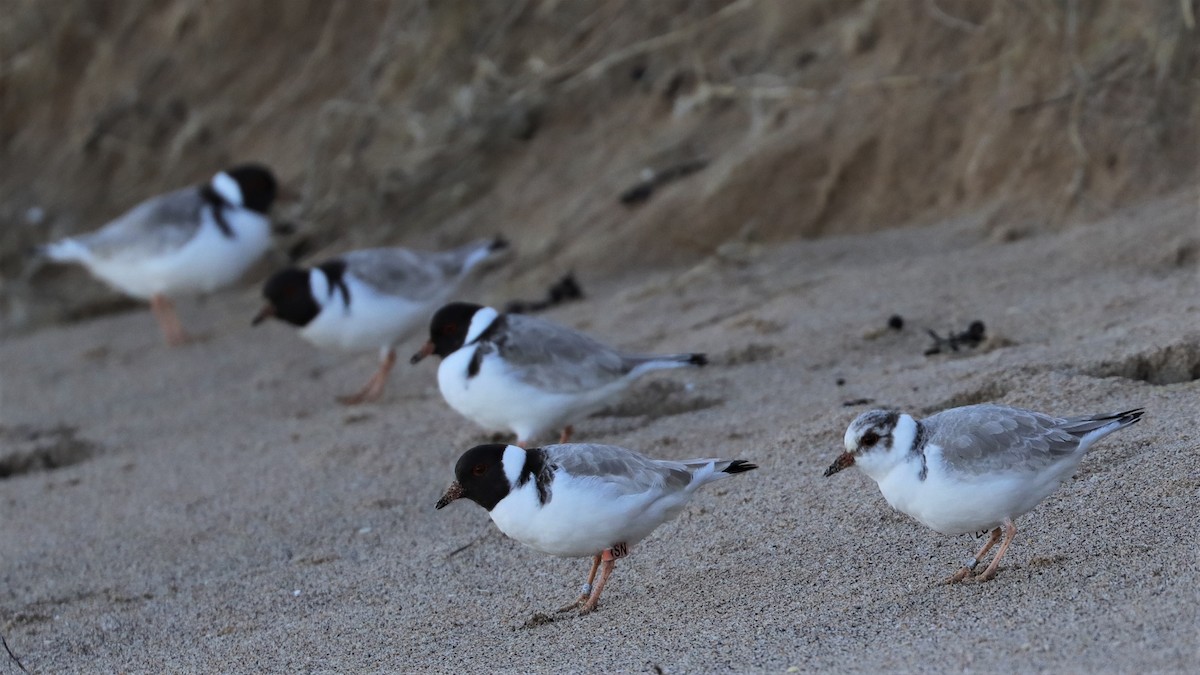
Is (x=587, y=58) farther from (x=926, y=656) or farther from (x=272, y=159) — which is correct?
(x=926, y=656)

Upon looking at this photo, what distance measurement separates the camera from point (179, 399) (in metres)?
7.53

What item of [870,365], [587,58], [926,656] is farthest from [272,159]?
[926,656]

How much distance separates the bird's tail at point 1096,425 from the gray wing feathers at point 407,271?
423cm

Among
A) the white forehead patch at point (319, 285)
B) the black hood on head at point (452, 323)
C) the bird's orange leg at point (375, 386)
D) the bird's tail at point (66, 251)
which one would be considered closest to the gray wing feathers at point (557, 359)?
the black hood on head at point (452, 323)

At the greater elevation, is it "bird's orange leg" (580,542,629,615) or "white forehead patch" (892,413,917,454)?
"white forehead patch" (892,413,917,454)

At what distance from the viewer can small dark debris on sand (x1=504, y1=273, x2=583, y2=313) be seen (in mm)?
7641

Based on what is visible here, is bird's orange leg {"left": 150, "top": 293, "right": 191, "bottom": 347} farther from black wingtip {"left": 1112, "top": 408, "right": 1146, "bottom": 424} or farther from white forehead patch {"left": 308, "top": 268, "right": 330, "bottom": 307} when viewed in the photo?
black wingtip {"left": 1112, "top": 408, "right": 1146, "bottom": 424}

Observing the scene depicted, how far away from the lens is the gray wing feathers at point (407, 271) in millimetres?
7414

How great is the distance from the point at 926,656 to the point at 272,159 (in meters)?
8.20

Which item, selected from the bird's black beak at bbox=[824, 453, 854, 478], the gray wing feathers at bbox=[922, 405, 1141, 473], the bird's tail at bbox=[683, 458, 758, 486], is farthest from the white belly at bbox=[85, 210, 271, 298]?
the gray wing feathers at bbox=[922, 405, 1141, 473]

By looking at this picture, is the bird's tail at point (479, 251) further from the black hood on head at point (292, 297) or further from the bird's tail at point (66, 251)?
the bird's tail at point (66, 251)

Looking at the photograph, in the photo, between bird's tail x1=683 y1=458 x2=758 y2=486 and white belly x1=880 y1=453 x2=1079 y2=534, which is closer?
white belly x1=880 y1=453 x2=1079 y2=534

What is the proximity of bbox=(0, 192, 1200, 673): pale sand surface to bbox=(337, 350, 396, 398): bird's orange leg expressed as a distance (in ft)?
0.31

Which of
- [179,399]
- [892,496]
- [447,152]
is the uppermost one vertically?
[892,496]
